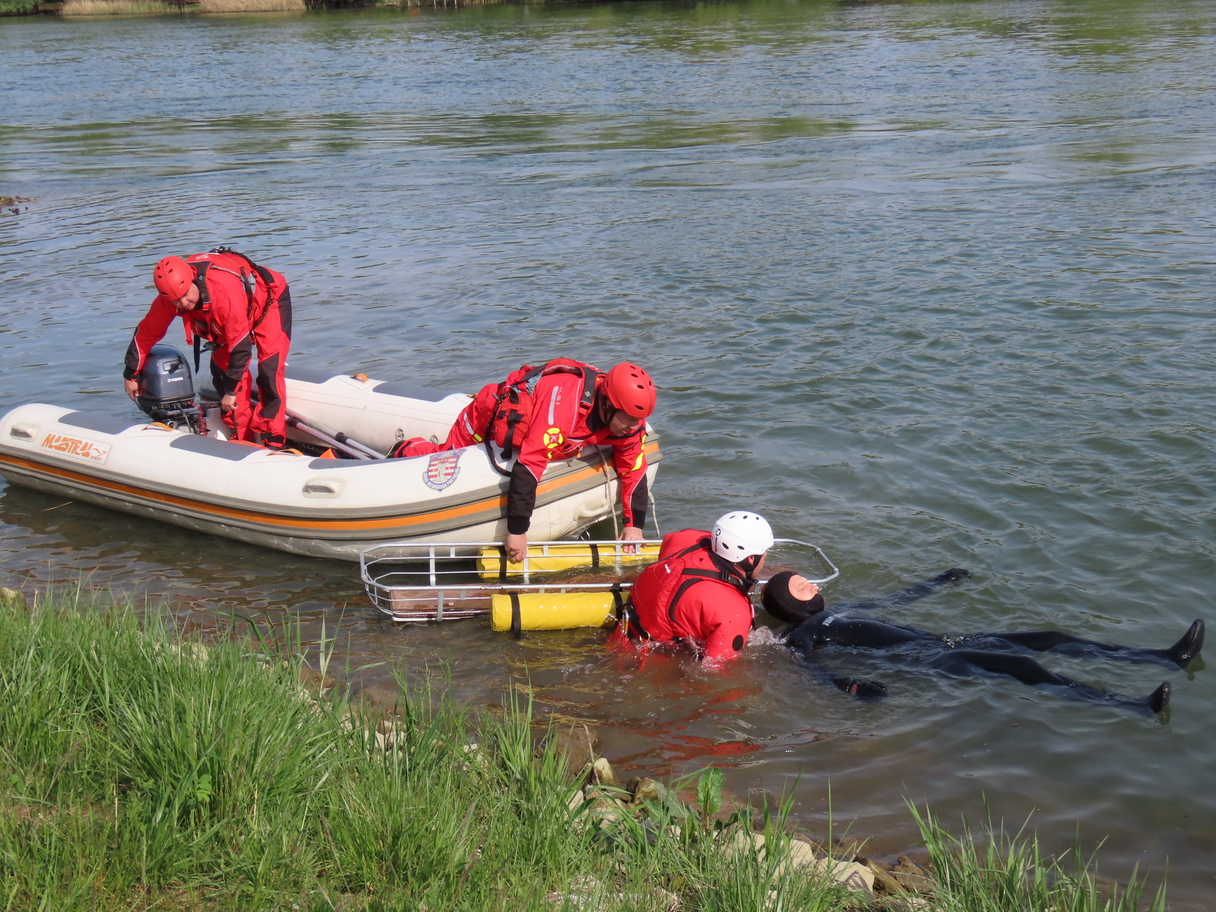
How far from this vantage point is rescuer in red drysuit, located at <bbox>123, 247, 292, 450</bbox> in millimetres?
6680

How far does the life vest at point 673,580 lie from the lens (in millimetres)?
5117

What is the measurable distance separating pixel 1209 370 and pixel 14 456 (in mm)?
8391

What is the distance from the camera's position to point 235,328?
6816 millimetres

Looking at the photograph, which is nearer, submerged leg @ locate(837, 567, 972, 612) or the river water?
the river water

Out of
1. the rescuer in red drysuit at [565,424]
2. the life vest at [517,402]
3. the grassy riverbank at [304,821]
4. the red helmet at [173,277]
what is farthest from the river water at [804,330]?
the red helmet at [173,277]

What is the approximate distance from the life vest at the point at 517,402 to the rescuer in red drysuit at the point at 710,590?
42.7 inches

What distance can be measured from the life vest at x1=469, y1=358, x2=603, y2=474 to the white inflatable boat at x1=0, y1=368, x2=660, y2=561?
160 mm

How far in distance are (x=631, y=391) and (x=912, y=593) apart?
1.84m

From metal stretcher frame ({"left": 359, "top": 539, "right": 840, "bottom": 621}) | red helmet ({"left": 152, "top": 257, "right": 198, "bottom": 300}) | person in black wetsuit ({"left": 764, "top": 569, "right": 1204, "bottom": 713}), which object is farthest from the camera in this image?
red helmet ({"left": 152, "top": 257, "right": 198, "bottom": 300})

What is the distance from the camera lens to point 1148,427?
7.36m

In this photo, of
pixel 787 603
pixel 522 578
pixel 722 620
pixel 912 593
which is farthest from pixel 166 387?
pixel 912 593

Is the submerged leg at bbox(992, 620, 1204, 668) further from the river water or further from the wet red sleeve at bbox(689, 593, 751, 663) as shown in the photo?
the wet red sleeve at bbox(689, 593, 751, 663)

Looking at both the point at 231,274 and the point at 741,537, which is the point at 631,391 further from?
the point at 231,274

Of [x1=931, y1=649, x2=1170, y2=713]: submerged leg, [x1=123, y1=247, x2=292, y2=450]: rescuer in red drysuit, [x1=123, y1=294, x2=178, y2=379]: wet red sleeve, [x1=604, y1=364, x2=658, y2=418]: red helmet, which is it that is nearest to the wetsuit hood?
[x1=931, y1=649, x2=1170, y2=713]: submerged leg
